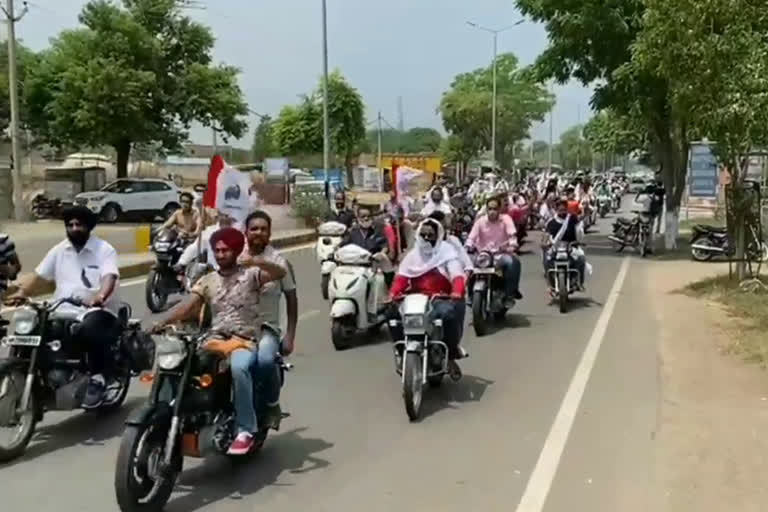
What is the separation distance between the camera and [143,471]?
5.48m

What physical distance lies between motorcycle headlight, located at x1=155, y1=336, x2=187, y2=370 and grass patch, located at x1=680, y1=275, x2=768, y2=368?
646 cm

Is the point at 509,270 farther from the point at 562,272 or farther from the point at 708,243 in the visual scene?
the point at 708,243

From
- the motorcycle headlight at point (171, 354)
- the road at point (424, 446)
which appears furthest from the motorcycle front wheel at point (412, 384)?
the motorcycle headlight at point (171, 354)

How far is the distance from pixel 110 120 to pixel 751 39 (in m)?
30.7

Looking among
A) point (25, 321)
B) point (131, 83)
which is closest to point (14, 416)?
point (25, 321)

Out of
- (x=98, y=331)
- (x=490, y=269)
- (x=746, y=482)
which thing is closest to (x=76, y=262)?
(x=98, y=331)

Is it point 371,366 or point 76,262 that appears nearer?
point 76,262

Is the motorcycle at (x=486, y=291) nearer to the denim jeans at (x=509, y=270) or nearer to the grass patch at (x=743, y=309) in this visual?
the denim jeans at (x=509, y=270)

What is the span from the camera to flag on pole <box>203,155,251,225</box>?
369 inches

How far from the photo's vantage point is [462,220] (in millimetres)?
27469

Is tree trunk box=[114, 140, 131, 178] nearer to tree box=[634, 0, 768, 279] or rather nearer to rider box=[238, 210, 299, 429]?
tree box=[634, 0, 768, 279]

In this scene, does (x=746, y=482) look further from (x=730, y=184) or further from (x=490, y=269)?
(x=730, y=184)

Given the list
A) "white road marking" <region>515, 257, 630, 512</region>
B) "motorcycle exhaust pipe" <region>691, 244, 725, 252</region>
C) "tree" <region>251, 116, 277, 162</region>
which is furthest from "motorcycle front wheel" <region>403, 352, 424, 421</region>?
"tree" <region>251, 116, 277, 162</region>

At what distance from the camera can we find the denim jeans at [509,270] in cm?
1265
